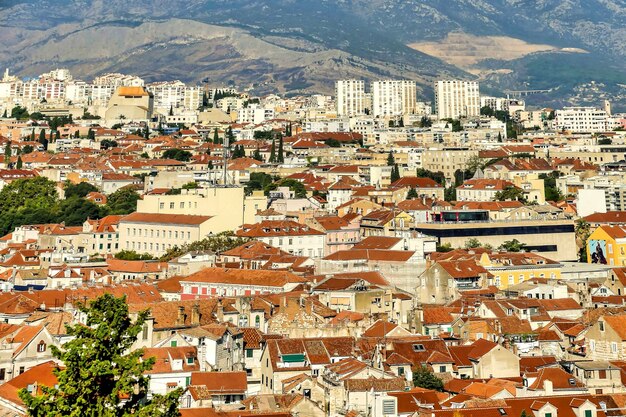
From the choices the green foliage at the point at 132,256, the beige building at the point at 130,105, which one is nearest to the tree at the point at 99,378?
the green foliage at the point at 132,256

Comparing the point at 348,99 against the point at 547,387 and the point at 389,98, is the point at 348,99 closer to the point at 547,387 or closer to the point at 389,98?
the point at 389,98

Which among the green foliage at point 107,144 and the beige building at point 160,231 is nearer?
the beige building at point 160,231

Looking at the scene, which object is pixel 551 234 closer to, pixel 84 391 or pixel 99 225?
pixel 99 225

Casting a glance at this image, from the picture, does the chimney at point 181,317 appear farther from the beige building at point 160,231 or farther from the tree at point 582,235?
the tree at point 582,235

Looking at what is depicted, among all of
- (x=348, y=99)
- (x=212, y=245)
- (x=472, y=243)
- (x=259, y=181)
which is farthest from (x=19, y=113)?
(x=472, y=243)

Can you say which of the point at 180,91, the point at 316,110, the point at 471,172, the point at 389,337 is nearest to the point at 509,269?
the point at 389,337

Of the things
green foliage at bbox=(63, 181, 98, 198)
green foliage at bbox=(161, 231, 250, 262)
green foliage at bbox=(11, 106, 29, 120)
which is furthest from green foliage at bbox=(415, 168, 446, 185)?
green foliage at bbox=(11, 106, 29, 120)
